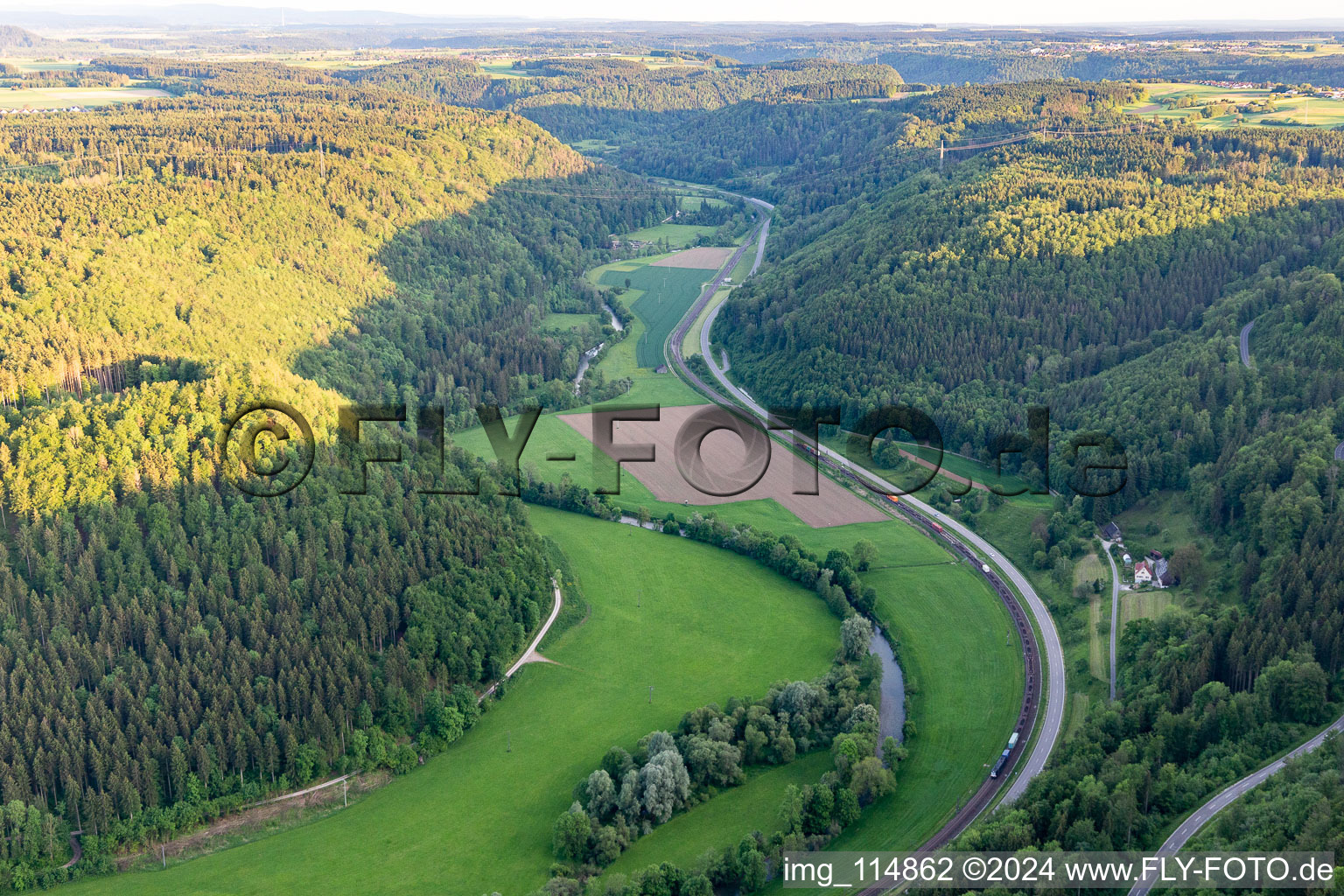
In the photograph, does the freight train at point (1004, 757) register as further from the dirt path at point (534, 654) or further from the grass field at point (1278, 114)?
the grass field at point (1278, 114)

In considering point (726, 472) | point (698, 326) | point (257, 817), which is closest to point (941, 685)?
point (726, 472)

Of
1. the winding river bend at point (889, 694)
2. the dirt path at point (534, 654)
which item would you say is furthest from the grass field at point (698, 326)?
the winding river bend at point (889, 694)

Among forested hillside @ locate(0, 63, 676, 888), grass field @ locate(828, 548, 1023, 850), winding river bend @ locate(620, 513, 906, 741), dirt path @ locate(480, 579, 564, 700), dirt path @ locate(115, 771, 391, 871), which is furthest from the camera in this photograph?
dirt path @ locate(480, 579, 564, 700)

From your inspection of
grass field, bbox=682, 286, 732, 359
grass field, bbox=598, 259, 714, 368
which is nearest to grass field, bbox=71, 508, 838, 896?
grass field, bbox=682, 286, 732, 359

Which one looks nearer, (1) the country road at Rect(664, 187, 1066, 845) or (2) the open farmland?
(1) the country road at Rect(664, 187, 1066, 845)

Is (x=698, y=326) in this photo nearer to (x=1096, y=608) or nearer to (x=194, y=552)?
(x=1096, y=608)

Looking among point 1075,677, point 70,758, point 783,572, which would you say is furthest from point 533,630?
point 1075,677

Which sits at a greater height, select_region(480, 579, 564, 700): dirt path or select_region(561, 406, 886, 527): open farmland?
select_region(561, 406, 886, 527): open farmland

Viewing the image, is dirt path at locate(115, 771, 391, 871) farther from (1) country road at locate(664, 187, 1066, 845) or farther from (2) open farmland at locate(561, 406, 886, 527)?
(2) open farmland at locate(561, 406, 886, 527)
